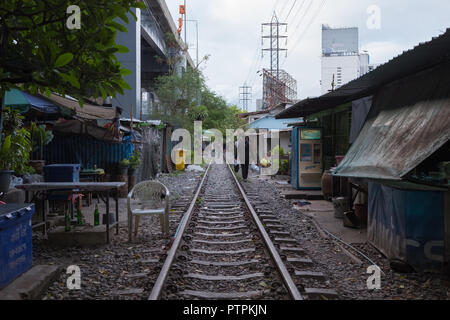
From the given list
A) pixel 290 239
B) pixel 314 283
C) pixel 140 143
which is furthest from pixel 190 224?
pixel 140 143

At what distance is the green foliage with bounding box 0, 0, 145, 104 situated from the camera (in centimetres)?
321

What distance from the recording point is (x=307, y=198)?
11.6 m

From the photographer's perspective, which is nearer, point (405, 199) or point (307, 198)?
point (405, 199)

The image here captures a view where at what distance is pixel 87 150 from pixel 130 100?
7361 millimetres

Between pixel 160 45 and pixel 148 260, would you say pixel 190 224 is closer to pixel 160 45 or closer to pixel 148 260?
pixel 148 260

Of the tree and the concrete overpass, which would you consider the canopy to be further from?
the tree

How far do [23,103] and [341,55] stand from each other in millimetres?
26810

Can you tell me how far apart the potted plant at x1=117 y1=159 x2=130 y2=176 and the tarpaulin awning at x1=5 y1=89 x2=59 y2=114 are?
3.56 m

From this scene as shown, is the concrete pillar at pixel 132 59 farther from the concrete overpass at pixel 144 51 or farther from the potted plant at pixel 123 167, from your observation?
the potted plant at pixel 123 167

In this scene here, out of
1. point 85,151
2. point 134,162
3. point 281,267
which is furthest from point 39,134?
point 281,267

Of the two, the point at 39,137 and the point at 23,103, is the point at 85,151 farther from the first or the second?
the point at 23,103

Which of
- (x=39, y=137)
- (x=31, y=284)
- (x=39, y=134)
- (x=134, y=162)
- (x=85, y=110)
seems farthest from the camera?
(x=134, y=162)

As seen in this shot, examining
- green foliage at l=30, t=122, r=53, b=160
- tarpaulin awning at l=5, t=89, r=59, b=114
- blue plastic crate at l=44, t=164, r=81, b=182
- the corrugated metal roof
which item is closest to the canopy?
the corrugated metal roof

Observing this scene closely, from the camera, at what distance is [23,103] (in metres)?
6.82
